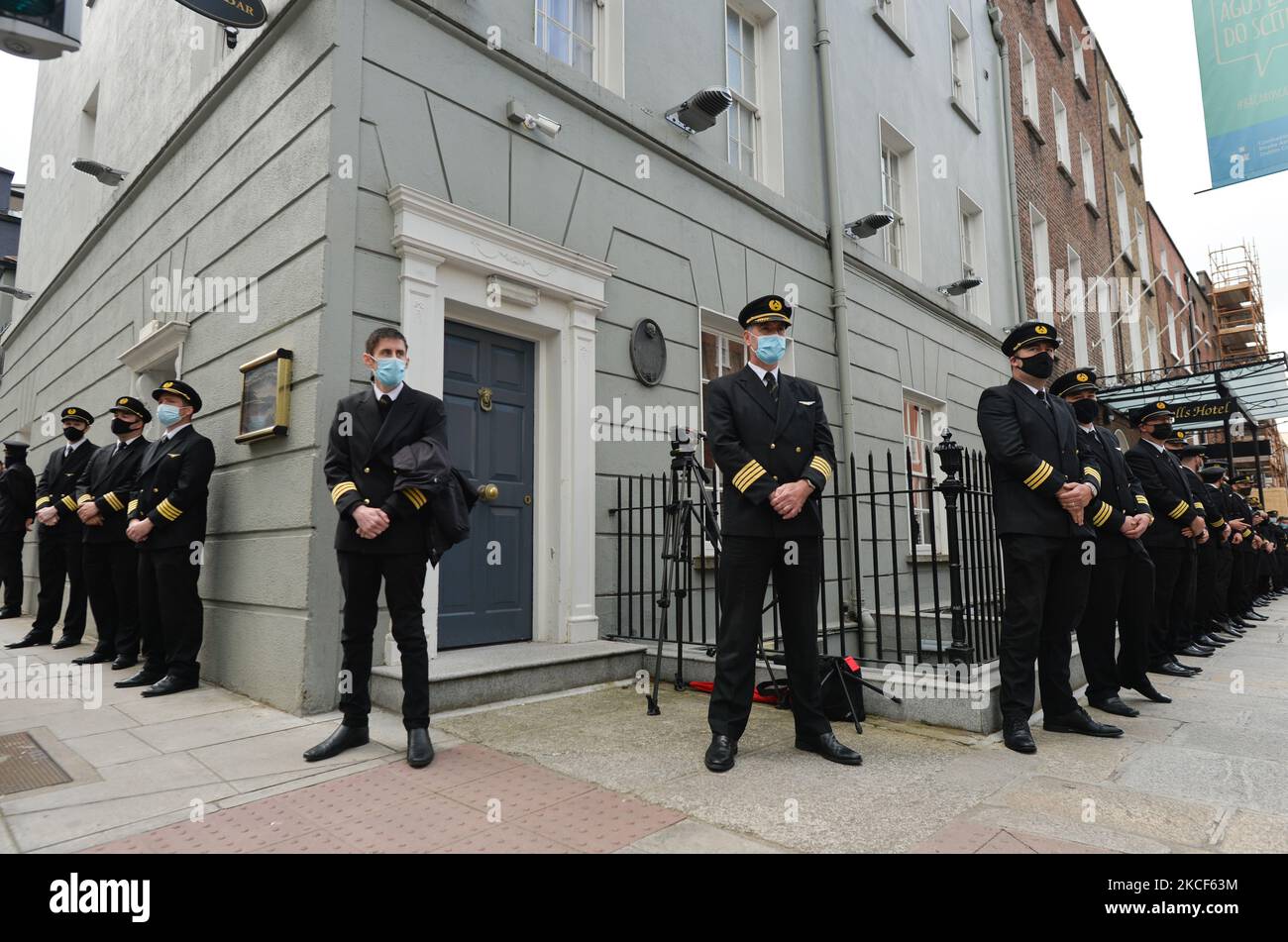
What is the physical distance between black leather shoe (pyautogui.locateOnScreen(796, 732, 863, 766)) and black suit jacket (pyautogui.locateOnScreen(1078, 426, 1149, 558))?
2086mm

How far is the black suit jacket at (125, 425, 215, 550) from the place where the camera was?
5215 mm

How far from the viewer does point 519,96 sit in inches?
234

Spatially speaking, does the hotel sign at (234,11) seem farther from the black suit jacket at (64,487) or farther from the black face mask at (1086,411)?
the black face mask at (1086,411)

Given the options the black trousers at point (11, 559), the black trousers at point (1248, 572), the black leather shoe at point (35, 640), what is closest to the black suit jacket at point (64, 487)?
the black leather shoe at point (35, 640)

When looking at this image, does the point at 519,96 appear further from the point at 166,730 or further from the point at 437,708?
the point at 166,730

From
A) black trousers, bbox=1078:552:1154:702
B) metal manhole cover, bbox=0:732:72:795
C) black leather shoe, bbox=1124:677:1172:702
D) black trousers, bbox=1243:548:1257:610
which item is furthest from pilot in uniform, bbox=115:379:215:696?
black trousers, bbox=1243:548:1257:610

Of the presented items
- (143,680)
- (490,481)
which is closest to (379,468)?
(490,481)

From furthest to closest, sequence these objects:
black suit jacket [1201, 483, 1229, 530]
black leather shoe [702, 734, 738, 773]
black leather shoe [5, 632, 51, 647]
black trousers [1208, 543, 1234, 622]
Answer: black trousers [1208, 543, 1234, 622]
black suit jacket [1201, 483, 1229, 530]
black leather shoe [5, 632, 51, 647]
black leather shoe [702, 734, 738, 773]

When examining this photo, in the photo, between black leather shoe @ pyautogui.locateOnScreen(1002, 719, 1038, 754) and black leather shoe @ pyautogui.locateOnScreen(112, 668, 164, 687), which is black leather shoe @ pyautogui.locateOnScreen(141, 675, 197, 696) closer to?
black leather shoe @ pyautogui.locateOnScreen(112, 668, 164, 687)

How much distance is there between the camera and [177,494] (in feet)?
17.1

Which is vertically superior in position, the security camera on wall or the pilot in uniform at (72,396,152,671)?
the security camera on wall

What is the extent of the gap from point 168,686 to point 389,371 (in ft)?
9.51

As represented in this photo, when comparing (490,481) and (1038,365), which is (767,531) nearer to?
(1038,365)

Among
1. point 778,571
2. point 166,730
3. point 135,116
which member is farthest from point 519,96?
point 135,116
